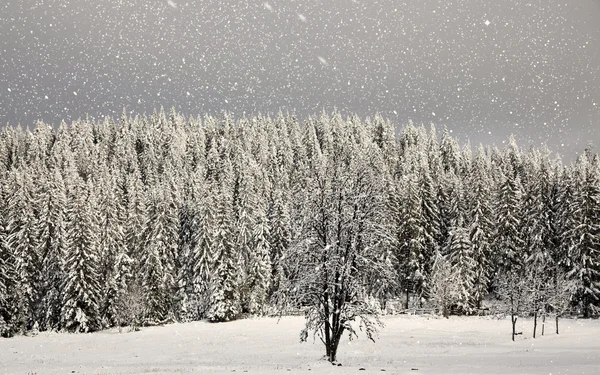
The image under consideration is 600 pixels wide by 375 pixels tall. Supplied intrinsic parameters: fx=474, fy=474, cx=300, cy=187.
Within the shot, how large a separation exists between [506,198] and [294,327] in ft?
110

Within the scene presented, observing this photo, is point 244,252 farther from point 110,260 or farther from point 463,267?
point 463,267

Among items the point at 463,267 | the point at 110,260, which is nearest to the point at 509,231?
the point at 463,267

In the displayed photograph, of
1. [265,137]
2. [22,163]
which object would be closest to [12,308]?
[22,163]

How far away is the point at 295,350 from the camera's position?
38688 millimetres

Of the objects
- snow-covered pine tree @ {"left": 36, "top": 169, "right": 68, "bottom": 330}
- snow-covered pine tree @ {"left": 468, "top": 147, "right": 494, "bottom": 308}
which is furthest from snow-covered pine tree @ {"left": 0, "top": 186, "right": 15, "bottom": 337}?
snow-covered pine tree @ {"left": 468, "top": 147, "right": 494, "bottom": 308}

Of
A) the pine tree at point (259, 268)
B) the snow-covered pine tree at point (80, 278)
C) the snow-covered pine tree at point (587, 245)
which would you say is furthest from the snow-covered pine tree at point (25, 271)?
the snow-covered pine tree at point (587, 245)

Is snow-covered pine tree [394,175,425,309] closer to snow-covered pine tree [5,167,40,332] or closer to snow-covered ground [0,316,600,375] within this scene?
snow-covered ground [0,316,600,375]

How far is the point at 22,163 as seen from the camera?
129 meters

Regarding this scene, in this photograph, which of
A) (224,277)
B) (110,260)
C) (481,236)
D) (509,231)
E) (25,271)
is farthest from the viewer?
(509,231)

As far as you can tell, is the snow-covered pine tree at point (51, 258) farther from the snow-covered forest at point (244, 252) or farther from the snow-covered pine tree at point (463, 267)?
the snow-covered pine tree at point (463, 267)

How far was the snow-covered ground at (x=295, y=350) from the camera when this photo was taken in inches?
1014

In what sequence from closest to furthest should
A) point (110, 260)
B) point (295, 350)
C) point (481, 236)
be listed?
point (295, 350)
point (481, 236)
point (110, 260)

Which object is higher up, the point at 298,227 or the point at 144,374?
the point at 298,227

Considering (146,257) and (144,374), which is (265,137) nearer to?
(146,257)
